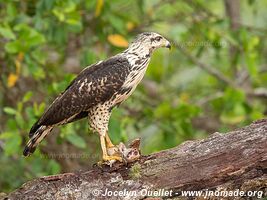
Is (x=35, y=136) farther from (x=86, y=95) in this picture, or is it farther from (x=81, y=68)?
(x=81, y=68)

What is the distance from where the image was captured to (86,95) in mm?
6020

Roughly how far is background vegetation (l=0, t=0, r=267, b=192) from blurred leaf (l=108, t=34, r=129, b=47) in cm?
1

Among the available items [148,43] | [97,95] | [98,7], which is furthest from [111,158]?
[98,7]

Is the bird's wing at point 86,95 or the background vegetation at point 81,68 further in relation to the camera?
the background vegetation at point 81,68

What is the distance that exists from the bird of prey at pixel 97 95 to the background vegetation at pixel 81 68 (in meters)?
1.12

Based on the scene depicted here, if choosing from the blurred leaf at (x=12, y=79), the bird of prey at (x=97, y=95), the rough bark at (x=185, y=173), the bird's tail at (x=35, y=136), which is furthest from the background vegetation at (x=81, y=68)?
the rough bark at (x=185, y=173)

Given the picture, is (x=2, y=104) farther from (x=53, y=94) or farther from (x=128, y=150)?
(x=128, y=150)

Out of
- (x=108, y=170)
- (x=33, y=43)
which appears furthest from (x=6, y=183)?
(x=108, y=170)

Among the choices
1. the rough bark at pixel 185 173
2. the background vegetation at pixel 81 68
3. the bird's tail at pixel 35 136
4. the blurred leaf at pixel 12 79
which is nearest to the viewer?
the rough bark at pixel 185 173

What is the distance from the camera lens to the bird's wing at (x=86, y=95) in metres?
6.00

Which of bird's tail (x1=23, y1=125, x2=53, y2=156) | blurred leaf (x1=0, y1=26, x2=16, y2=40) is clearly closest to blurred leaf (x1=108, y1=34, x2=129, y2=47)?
blurred leaf (x1=0, y1=26, x2=16, y2=40)

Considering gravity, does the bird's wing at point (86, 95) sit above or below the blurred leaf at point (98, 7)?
below

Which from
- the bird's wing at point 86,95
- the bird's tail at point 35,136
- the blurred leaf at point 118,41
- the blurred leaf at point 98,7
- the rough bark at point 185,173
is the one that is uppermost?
the blurred leaf at point 98,7

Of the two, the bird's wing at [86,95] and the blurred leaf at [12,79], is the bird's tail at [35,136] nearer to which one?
the bird's wing at [86,95]
